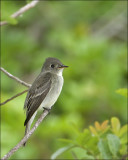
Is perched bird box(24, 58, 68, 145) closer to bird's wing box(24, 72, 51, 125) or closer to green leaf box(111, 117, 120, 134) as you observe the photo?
bird's wing box(24, 72, 51, 125)

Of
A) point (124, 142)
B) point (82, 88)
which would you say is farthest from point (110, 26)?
point (124, 142)

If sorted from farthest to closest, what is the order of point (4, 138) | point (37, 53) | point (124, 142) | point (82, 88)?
point (37, 53) < point (82, 88) < point (4, 138) < point (124, 142)

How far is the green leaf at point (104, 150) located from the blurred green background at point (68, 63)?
1.24m

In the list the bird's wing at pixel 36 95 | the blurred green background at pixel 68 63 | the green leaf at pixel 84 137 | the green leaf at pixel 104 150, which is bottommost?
the green leaf at pixel 104 150

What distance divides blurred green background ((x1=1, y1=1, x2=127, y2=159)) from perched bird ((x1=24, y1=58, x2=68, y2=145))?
2.25 feet

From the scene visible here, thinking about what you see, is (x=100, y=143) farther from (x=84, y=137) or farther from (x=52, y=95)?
(x=52, y=95)

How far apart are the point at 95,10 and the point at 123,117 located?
3017 mm

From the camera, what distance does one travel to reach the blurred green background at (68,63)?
511cm

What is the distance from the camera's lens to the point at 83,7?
8.52 meters

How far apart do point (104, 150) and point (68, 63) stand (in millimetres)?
3726

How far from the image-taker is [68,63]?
21.2 feet

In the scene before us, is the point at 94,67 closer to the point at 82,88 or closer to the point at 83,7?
the point at 82,88

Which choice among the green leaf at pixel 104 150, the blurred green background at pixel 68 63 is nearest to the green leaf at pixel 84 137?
the green leaf at pixel 104 150

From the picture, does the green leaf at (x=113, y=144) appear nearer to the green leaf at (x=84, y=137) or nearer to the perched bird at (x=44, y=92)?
the green leaf at (x=84, y=137)
